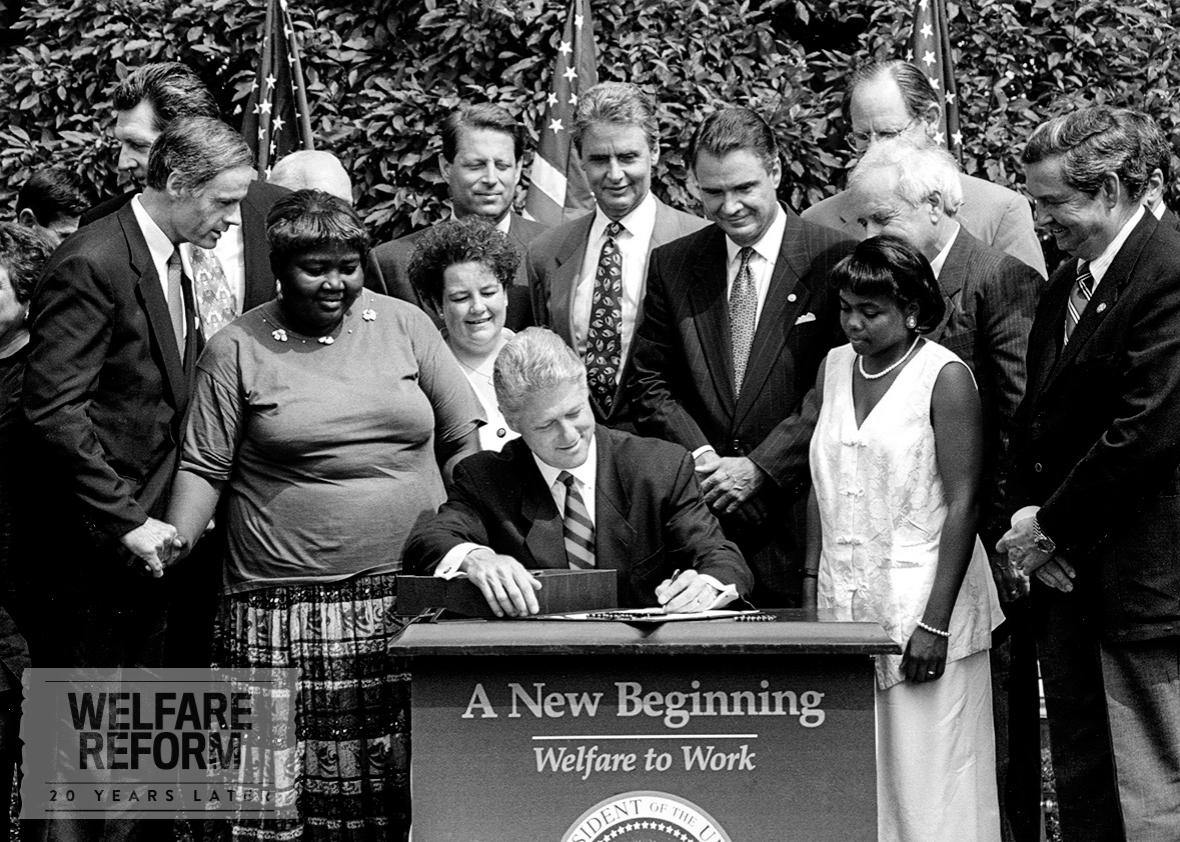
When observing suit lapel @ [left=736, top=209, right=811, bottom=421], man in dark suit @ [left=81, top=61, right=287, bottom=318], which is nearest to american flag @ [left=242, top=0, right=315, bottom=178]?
man in dark suit @ [left=81, top=61, right=287, bottom=318]

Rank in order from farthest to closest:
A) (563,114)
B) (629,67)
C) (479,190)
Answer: (629,67) → (563,114) → (479,190)

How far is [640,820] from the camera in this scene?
10.9 feet

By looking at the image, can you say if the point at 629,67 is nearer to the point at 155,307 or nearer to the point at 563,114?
the point at 563,114

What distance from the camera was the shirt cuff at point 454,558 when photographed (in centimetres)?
385

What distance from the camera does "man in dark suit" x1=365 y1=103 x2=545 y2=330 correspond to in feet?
19.1

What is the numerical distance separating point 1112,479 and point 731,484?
3.72ft

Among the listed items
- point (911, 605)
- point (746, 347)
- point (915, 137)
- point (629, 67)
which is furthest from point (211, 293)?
point (629, 67)

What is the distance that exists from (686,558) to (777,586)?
3.01ft

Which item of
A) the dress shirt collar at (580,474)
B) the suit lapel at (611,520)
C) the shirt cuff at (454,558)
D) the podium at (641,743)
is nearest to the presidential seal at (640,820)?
the podium at (641,743)

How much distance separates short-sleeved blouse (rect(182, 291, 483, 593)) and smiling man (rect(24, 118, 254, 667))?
0.17m

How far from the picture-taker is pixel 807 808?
3.29m

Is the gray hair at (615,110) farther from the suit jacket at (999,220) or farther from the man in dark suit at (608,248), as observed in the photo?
the suit jacket at (999,220)

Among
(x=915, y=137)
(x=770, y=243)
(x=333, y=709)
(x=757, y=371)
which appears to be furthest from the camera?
(x=915, y=137)

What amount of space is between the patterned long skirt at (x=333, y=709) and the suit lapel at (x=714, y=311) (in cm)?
119
